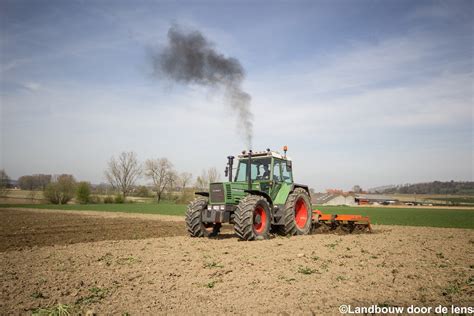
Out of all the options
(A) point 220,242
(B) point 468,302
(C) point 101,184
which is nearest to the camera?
(B) point 468,302

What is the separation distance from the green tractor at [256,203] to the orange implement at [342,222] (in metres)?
0.77

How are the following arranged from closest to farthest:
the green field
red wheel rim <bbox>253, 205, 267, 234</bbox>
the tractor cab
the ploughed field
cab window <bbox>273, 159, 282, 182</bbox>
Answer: the ploughed field < red wheel rim <bbox>253, 205, 267, 234</bbox> < the tractor cab < cab window <bbox>273, 159, 282, 182</bbox> < the green field

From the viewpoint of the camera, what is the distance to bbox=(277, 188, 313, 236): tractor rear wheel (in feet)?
40.1

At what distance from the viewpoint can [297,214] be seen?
13.5 meters

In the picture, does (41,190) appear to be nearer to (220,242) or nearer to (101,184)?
(101,184)

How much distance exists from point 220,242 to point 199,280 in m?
4.63

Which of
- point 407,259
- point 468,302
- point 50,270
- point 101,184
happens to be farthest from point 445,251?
point 101,184

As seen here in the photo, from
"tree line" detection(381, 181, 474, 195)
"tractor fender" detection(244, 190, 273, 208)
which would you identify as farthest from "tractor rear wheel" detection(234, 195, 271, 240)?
"tree line" detection(381, 181, 474, 195)

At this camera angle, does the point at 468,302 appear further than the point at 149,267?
No

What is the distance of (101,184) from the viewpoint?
303 ft

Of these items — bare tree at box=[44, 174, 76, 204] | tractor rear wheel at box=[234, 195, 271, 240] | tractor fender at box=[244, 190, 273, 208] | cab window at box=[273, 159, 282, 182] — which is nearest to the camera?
tractor rear wheel at box=[234, 195, 271, 240]

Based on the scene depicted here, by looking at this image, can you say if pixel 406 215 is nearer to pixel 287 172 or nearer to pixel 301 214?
pixel 301 214

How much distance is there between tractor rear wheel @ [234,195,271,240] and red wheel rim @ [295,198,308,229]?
7.07 ft

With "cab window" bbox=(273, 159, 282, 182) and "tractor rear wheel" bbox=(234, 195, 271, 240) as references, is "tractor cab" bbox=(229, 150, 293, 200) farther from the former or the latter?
"tractor rear wheel" bbox=(234, 195, 271, 240)
